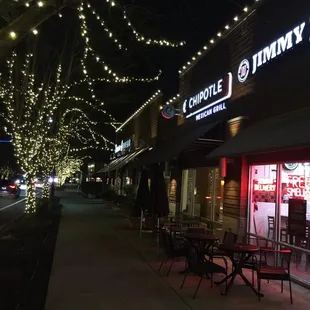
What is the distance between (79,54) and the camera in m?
14.9

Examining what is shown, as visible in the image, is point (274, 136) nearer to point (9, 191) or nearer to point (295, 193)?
point (295, 193)

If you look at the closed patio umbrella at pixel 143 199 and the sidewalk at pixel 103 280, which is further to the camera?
the closed patio umbrella at pixel 143 199

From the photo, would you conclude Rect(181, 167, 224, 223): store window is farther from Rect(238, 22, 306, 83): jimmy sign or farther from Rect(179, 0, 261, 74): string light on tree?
Rect(179, 0, 261, 74): string light on tree

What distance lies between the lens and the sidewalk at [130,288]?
6055 millimetres

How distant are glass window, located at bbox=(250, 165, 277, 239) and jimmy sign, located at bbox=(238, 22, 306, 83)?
8.09 feet

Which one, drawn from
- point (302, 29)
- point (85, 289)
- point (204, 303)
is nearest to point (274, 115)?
point (302, 29)

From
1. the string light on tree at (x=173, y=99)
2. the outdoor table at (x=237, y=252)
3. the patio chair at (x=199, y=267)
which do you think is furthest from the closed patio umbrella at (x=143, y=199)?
the outdoor table at (x=237, y=252)

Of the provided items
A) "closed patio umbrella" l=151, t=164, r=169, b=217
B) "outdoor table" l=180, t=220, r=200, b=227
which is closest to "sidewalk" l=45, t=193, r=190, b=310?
"closed patio umbrella" l=151, t=164, r=169, b=217

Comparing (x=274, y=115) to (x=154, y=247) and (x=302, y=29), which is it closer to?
(x=302, y=29)

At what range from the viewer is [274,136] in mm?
7676

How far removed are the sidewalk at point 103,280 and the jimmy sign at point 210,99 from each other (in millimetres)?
4947

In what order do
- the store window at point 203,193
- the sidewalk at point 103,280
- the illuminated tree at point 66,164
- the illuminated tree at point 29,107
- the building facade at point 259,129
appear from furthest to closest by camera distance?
the illuminated tree at point 66,164 → the illuminated tree at point 29,107 → the store window at point 203,193 → the building facade at point 259,129 → the sidewalk at point 103,280

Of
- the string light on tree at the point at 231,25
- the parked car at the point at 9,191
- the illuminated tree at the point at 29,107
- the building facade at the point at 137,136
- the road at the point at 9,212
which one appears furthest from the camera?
the parked car at the point at 9,191

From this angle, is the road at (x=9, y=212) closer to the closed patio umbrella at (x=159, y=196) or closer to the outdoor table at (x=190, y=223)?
the closed patio umbrella at (x=159, y=196)
